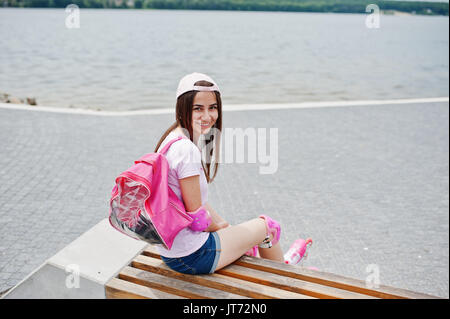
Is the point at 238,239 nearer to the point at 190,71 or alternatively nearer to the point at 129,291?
the point at 129,291

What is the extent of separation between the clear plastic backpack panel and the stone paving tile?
5.09ft

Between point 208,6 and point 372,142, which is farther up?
point 208,6

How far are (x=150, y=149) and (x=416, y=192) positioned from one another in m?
3.86

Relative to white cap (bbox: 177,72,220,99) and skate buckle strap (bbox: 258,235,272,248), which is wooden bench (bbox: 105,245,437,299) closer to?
skate buckle strap (bbox: 258,235,272,248)

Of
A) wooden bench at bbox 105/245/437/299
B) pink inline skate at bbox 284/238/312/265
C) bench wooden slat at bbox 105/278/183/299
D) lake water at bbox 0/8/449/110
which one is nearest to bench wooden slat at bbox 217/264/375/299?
wooden bench at bbox 105/245/437/299

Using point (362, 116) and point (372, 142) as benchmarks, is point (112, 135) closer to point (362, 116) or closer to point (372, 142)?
point (372, 142)

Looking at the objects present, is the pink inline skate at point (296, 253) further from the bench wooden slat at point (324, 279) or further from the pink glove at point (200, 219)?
the pink glove at point (200, 219)

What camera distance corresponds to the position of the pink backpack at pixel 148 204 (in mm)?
2137

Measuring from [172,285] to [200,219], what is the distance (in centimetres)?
40

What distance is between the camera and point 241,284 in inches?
94.8

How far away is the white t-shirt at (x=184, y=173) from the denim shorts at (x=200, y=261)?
1.2 inches

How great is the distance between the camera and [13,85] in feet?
51.5
